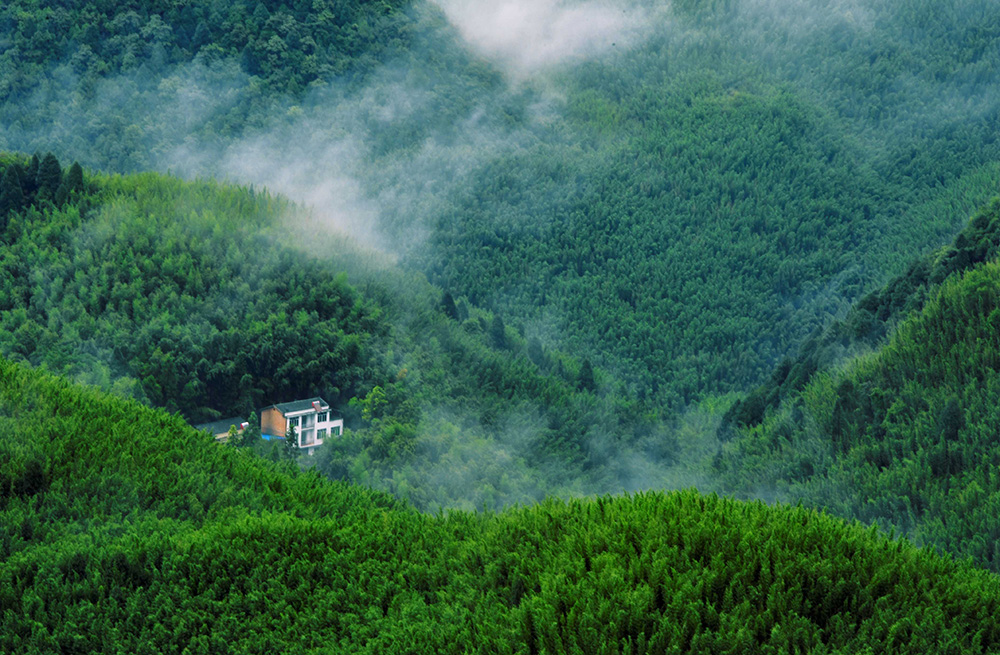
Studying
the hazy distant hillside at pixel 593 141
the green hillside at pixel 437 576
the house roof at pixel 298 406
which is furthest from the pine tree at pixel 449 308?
the green hillside at pixel 437 576

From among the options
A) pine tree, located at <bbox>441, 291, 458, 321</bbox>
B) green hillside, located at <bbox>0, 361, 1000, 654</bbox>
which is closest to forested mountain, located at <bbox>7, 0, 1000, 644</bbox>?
green hillside, located at <bbox>0, 361, 1000, 654</bbox>

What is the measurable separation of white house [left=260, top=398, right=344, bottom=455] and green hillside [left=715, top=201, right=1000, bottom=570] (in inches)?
549

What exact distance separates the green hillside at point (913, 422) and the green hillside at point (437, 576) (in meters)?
12.9

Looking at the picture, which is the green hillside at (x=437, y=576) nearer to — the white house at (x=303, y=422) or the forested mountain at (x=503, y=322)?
the forested mountain at (x=503, y=322)

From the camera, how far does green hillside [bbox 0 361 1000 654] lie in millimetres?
9398

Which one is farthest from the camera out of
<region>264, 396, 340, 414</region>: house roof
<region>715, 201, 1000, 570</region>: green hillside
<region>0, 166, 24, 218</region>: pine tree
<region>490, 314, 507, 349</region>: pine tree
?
<region>490, 314, 507, 349</region>: pine tree

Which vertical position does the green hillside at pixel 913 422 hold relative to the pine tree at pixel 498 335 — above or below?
below

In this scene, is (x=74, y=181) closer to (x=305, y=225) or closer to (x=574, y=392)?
(x=305, y=225)

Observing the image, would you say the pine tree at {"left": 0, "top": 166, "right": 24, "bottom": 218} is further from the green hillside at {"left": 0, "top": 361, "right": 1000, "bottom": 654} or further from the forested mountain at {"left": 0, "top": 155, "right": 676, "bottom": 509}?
the green hillside at {"left": 0, "top": 361, "right": 1000, "bottom": 654}

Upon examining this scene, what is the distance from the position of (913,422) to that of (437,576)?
67.0 feet

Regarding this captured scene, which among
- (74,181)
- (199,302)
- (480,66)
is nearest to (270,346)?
(199,302)

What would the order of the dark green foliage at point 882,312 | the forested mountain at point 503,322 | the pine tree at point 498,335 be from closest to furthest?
1. the forested mountain at point 503,322
2. the dark green foliage at point 882,312
3. the pine tree at point 498,335

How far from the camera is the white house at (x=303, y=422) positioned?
2933 centimetres

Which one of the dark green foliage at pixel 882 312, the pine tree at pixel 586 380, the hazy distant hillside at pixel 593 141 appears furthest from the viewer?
the hazy distant hillside at pixel 593 141
